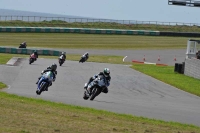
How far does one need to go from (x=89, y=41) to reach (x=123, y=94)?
1854 inches

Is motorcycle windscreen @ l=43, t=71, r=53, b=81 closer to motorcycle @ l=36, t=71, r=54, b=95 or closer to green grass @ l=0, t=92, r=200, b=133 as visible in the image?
motorcycle @ l=36, t=71, r=54, b=95

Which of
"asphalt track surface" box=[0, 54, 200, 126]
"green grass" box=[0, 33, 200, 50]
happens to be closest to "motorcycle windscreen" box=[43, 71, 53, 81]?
"asphalt track surface" box=[0, 54, 200, 126]

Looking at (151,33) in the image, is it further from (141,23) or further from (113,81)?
(113,81)

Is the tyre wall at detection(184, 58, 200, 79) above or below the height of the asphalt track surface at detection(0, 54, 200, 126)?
above

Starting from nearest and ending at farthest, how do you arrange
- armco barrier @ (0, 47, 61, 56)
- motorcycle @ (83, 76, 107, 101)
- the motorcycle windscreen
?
motorcycle @ (83, 76, 107, 101) → the motorcycle windscreen → armco barrier @ (0, 47, 61, 56)

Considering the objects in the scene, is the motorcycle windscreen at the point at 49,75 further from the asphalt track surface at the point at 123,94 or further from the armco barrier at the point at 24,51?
the armco barrier at the point at 24,51

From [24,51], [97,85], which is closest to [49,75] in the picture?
[97,85]

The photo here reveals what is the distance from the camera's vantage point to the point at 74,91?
894 inches

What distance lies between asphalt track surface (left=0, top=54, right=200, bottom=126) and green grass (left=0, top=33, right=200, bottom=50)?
3027 cm

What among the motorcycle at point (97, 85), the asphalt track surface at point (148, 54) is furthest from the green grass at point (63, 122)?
the asphalt track surface at point (148, 54)

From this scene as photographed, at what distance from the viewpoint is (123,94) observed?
74.9 feet

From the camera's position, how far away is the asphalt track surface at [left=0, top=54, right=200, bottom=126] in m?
17.7

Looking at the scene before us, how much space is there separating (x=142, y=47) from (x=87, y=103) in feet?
161

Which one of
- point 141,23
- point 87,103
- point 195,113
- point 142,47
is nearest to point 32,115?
point 87,103
